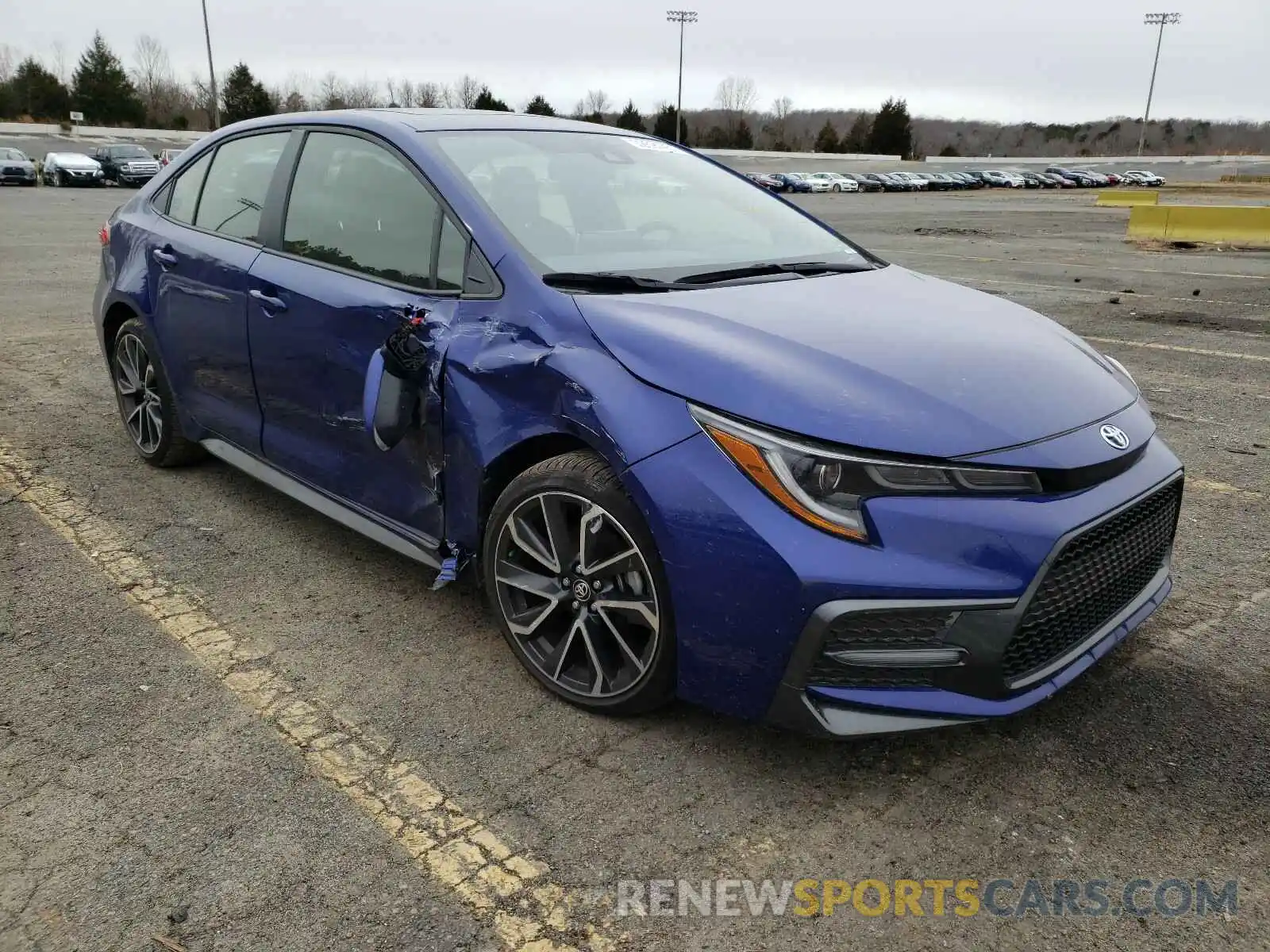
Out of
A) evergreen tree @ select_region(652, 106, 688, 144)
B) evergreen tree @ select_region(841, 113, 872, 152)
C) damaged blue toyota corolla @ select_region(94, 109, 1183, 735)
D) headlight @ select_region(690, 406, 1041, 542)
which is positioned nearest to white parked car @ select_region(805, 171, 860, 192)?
evergreen tree @ select_region(652, 106, 688, 144)

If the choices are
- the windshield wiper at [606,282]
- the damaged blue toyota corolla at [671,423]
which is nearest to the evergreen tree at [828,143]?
the damaged blue toyota corolla at [671,423]

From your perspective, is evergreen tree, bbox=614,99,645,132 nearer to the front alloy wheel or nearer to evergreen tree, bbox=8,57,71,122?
evergreen tree, bbox=8,57,71,122

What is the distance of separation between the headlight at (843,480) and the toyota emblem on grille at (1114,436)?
0.40 metres

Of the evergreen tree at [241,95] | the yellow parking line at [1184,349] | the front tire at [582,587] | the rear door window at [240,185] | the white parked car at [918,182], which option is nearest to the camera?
the front tire at [582,587]

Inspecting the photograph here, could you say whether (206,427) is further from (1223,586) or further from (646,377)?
(1223,586)

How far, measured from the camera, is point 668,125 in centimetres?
8956

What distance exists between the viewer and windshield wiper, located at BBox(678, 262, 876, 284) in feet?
10.1

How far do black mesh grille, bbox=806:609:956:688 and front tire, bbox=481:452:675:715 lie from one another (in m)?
0.42

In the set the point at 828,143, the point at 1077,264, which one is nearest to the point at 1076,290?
the point at 1077,264

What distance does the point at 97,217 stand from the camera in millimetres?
20969

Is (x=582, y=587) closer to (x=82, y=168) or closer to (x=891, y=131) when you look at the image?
(x=82, y=168)

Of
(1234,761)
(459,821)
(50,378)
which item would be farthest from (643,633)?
(50,378)

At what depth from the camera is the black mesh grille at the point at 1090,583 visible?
7.54 ft

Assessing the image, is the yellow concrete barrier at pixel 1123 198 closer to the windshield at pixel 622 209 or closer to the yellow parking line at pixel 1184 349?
the yellow parking line at pixel 1184 349
